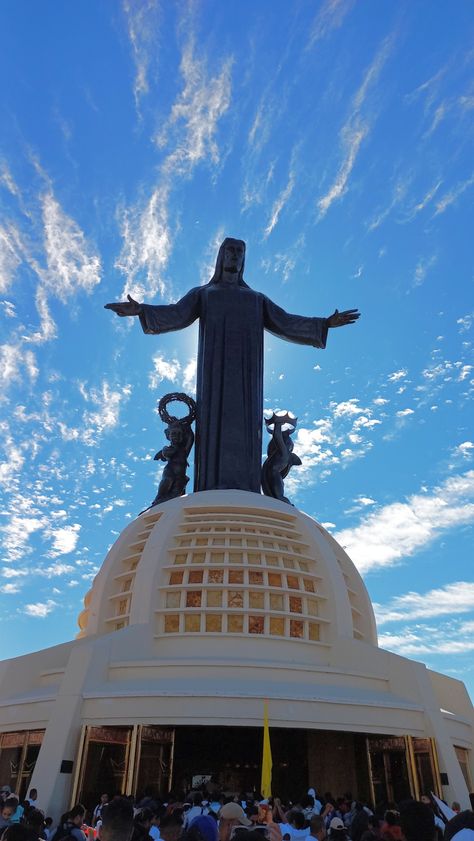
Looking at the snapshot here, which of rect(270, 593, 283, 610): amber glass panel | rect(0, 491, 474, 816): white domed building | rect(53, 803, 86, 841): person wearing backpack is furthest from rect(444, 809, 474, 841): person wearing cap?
rect(270, 593, 283, 610): amber glass panel

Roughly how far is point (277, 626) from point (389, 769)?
425 centimetres

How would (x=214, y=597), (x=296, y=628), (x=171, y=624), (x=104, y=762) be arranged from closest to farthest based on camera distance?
(x=104, y=762) < (x=171, y=624) < (x=214, y=597) < (x=296, y=628)

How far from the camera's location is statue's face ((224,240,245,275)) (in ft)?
90.1

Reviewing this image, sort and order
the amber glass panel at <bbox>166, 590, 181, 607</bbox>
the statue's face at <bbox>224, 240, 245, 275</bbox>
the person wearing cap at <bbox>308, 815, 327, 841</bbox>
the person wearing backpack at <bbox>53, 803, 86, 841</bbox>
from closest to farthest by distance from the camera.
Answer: the person wearing cap at <bbox>308, 815, 327, 841</bbox>, the person wearing backpack at <bbox>53, 803, 86, 841</bbox>, the amber glass panel at <bbox>166, 590, 181, 607</bbox>, the statue's face at <bbox>224, 240, 245, 275</bbox>

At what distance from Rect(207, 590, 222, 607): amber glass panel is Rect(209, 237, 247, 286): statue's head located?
49.1ft

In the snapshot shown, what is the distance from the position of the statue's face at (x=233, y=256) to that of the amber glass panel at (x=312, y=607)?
15.0m

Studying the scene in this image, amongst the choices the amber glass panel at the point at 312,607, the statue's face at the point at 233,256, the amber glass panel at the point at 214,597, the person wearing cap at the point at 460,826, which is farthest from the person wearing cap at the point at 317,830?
the statue's face at the point at 233,256

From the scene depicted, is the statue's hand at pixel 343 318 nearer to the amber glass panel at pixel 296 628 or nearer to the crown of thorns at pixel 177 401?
the crown of thorns at pixel 177 401

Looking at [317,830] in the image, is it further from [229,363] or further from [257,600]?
[229,363]

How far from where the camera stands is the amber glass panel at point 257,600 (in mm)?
17375

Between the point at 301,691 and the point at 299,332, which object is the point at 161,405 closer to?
the point at 299,332

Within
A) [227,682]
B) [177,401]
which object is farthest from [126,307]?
[227,682]

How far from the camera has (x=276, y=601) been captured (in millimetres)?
17672

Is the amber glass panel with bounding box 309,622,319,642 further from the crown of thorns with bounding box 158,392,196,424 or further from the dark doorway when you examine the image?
the crown of thorns with bounding box 158,392,196,424
